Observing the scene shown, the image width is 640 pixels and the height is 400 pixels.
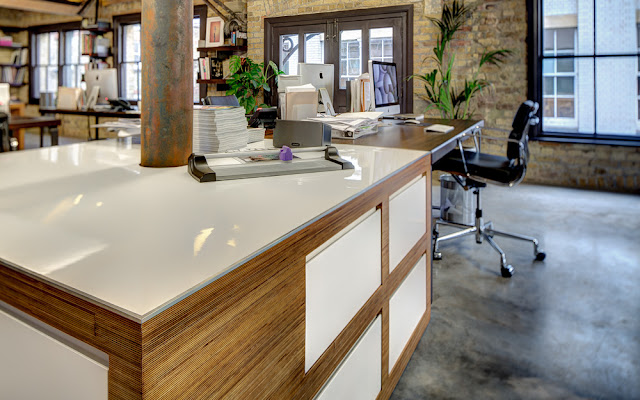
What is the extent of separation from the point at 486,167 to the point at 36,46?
1082cm

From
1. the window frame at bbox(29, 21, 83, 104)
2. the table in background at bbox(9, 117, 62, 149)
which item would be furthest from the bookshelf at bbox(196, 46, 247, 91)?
the window frame at bbox(29, 21, 83, 104)

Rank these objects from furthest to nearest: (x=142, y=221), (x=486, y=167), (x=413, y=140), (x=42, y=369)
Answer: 1. (x=486, y=167)
2. (x=413, y=140)
3. (x=142, y=221)
4. (x=42, y=369)

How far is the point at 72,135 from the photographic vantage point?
9.81m

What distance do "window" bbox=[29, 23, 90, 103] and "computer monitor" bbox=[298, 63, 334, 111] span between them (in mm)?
7732

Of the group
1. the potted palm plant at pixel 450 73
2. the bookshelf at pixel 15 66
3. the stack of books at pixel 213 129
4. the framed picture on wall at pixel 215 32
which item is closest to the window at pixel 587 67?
the potted palm plant at pixel 450 73

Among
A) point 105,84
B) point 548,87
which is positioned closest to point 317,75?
point 548,87

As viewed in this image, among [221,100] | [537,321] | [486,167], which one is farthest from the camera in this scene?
[221,100]

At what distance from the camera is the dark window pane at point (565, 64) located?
550cm

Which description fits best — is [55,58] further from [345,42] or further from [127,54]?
[345,42]

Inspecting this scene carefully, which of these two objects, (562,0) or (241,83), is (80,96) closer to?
(241,83)

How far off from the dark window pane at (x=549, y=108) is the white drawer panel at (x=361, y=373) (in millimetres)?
5246

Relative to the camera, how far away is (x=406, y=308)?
5.60ft

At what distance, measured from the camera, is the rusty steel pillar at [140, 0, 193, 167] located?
1.38 metres

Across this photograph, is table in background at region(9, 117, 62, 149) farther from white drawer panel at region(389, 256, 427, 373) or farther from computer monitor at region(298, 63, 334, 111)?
white drawer panel at region(389, 256, 427, 373)
